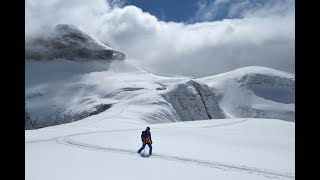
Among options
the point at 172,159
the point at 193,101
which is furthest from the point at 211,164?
the point at 193,101

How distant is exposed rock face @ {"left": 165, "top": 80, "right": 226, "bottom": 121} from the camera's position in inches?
4761

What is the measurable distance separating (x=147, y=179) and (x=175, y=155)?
7.29m

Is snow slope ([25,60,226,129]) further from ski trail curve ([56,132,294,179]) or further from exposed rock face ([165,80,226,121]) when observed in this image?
ski trail curve ([56,132,294,179])

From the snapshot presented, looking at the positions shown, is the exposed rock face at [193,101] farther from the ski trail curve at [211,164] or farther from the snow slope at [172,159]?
the ski trail curve at [211,164]

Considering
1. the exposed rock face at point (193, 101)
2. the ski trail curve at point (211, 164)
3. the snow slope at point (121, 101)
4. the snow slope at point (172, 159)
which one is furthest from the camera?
the exposed rock face at point (193, 101)

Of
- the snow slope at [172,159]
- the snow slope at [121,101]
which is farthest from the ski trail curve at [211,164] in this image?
the snow slope at [121,101]

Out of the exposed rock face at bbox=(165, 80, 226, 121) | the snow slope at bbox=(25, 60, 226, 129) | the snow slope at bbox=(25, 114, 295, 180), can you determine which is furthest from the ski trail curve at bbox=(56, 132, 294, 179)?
the exposed rock face at bbox=(165, 80, 226, 121)

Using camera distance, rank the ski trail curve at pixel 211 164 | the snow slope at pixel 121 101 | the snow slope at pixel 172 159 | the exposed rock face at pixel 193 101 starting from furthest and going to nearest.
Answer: the exposed rock face at pixel 193 101, the snow slope at pixel 121 101, the ski trail curve at pixel 211 164, the snow slope at pixel 172 159

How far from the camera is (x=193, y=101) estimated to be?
129750mm

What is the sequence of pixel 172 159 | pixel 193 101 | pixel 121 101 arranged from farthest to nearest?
pixel 193 101 → pixel 121 101 → pixel 172 159

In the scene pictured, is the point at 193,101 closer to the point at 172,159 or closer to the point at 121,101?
the point at 121,101

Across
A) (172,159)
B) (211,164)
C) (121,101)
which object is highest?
(121,101)

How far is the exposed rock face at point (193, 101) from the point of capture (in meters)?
121
